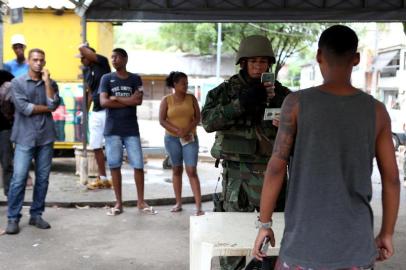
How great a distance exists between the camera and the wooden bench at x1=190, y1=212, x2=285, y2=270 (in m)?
2.59

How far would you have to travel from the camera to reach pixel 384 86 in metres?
28.1

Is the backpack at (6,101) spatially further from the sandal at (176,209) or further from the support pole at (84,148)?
the sandal at (176,209)

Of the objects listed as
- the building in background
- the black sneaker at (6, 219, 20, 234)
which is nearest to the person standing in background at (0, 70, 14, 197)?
the black sneaker at (6, 219, 20, 234)

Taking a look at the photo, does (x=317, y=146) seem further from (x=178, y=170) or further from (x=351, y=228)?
(x=178, y=170)

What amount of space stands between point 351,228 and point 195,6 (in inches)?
229

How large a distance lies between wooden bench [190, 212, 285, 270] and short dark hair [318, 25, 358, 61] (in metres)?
1.00

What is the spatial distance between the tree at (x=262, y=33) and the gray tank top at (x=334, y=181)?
13.8m

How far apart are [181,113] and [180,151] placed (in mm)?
469

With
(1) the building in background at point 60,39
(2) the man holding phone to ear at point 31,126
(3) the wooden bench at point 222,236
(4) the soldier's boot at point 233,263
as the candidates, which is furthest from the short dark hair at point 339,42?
(1) the building in background at point 60,39

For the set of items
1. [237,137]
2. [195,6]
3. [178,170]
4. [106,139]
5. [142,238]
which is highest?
[195,6]

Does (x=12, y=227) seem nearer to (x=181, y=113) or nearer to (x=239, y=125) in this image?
(x=181, y=113)

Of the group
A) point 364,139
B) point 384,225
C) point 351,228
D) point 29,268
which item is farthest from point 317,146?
point 29,268

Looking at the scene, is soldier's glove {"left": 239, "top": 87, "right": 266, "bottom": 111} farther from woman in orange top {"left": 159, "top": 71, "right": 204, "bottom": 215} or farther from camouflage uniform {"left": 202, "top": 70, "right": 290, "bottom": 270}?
woman in orange top {"left": 159, "top": 71, "right": 204, "bottom": 215}

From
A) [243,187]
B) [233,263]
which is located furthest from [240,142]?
[233,263]
